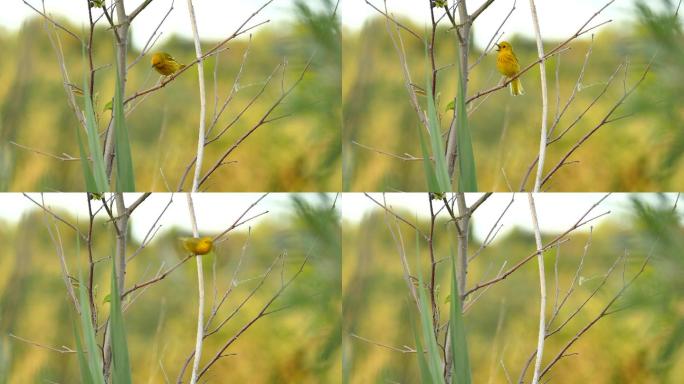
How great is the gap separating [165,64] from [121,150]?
0.25m

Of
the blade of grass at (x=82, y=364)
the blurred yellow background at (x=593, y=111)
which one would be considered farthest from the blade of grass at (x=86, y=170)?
the blurred yellow background at (x=593, y=111)

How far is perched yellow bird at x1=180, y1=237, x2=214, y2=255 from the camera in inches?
81.7

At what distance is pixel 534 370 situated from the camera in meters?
2.06

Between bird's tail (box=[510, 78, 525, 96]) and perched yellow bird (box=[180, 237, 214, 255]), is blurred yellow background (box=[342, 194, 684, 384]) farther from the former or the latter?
perched yellow bird (box=[180, 237, 214, 255])

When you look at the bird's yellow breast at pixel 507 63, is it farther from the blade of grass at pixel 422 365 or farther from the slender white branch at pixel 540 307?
the blade of grass at pixel 422 365

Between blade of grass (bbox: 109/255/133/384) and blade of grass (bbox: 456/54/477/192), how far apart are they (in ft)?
2.98

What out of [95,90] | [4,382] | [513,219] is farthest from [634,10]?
[4,382]

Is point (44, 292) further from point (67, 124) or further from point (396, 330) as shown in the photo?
point (396, 330)

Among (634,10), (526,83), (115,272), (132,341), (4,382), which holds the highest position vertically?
(634,10)

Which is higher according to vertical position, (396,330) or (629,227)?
(629,227)

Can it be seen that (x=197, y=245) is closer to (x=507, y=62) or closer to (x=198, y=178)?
(x=198, y=178)

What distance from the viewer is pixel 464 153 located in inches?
81.4

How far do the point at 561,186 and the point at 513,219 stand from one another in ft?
0.49

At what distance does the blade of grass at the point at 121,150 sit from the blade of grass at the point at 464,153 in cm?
84
